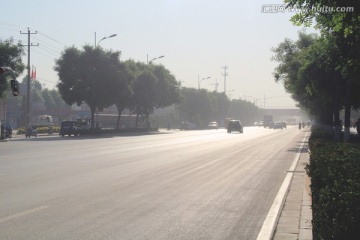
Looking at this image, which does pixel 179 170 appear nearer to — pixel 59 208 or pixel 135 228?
pixel 59 208

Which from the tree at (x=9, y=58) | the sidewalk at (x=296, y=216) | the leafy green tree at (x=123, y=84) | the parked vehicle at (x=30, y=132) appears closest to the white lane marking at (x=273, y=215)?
the sidewalk at (x=296, y=216)

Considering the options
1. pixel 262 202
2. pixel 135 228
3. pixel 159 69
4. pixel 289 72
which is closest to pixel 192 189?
pixel 262 202

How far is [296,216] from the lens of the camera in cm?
919

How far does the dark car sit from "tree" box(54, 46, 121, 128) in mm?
3400

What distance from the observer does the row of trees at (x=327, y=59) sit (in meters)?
9.15

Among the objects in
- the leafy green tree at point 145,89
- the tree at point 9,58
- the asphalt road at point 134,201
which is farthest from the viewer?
the leafy green tree at point 145,89

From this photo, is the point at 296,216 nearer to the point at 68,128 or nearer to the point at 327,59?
the point at 327,59

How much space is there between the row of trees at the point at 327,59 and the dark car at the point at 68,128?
24.2 m

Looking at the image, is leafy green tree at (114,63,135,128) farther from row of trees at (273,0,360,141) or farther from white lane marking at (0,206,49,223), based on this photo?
white lane marking at (0,206,49,223)

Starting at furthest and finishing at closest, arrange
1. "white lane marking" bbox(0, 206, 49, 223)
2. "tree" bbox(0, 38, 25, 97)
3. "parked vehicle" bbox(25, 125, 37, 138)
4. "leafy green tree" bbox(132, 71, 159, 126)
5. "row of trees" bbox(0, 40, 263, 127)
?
"leafy green tree" bbox(132, 71, 159, 126) < "row of trees" bbox(0, 40, 263, 127) < "parked vehicle" bbox(25, 125, 37, 138) < "tree" bbox(0, 38, 25, 97) < "white lane marking" bbox(0, 206, 49, 223)

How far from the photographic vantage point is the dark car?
55.8 metres

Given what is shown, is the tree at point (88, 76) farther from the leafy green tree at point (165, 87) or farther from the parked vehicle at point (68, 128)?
the leafy green tree at point (165, 87)

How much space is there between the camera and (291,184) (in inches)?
551

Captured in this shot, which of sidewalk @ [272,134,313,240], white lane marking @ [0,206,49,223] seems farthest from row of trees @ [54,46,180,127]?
white lane marking @ [0,206,49,223]
